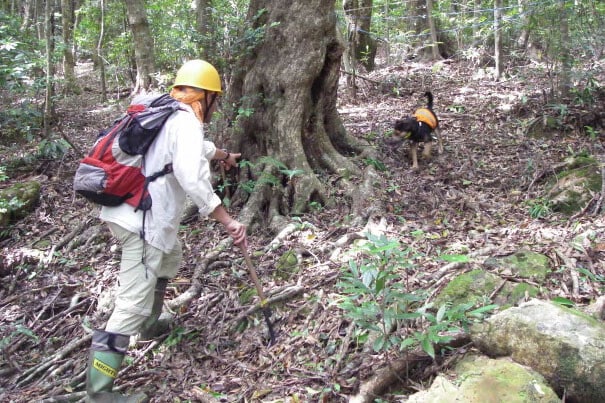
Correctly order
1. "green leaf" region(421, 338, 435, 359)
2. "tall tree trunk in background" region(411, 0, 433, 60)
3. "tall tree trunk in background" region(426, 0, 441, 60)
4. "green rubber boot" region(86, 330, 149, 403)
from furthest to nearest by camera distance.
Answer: "tall tree trunk in background" region(411, 0, 433, 60)
"tall tree trunk in background" region(426, 0, 441, 60)
"green rubber boot" region(86, 330, 149, 403)
"green leaf" region(421, 338, 435, 359)

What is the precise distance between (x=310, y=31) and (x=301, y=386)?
4.23 m

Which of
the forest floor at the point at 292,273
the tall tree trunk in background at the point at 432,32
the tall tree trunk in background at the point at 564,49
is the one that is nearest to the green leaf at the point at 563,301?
the forest floor at the point at 292,273

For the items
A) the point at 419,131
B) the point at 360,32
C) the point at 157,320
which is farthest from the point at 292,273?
the point at 360,32

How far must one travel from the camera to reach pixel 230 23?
5934 mm

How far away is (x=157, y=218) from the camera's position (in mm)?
3316

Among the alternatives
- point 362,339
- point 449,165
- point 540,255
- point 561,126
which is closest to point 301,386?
point 362,339

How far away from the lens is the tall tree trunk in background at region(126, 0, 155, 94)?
1040 cm

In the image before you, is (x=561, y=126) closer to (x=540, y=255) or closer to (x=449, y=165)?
(x=449, y=165)

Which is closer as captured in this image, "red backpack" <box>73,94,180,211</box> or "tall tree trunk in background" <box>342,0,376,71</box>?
"red backpack" <box>73,94,180,211</box>

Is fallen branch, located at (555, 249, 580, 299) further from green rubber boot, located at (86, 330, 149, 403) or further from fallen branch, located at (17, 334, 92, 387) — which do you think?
fallen branch, located at (17, 334, 92, 387)

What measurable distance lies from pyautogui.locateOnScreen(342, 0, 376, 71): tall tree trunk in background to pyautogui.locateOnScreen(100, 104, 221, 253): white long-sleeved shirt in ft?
29.2

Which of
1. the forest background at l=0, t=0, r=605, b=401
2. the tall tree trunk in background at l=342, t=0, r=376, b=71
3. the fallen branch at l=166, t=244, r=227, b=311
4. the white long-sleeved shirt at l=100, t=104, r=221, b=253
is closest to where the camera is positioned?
the white long-sleeved shirt at l=100, t=104, r=221, b=253

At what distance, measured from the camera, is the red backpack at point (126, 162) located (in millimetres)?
3199

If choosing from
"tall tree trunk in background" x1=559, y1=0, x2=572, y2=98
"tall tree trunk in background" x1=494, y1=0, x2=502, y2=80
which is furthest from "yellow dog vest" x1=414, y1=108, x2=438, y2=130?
"tall tree trunk in background" x1=494, y1=0, x2=502, y2=80
